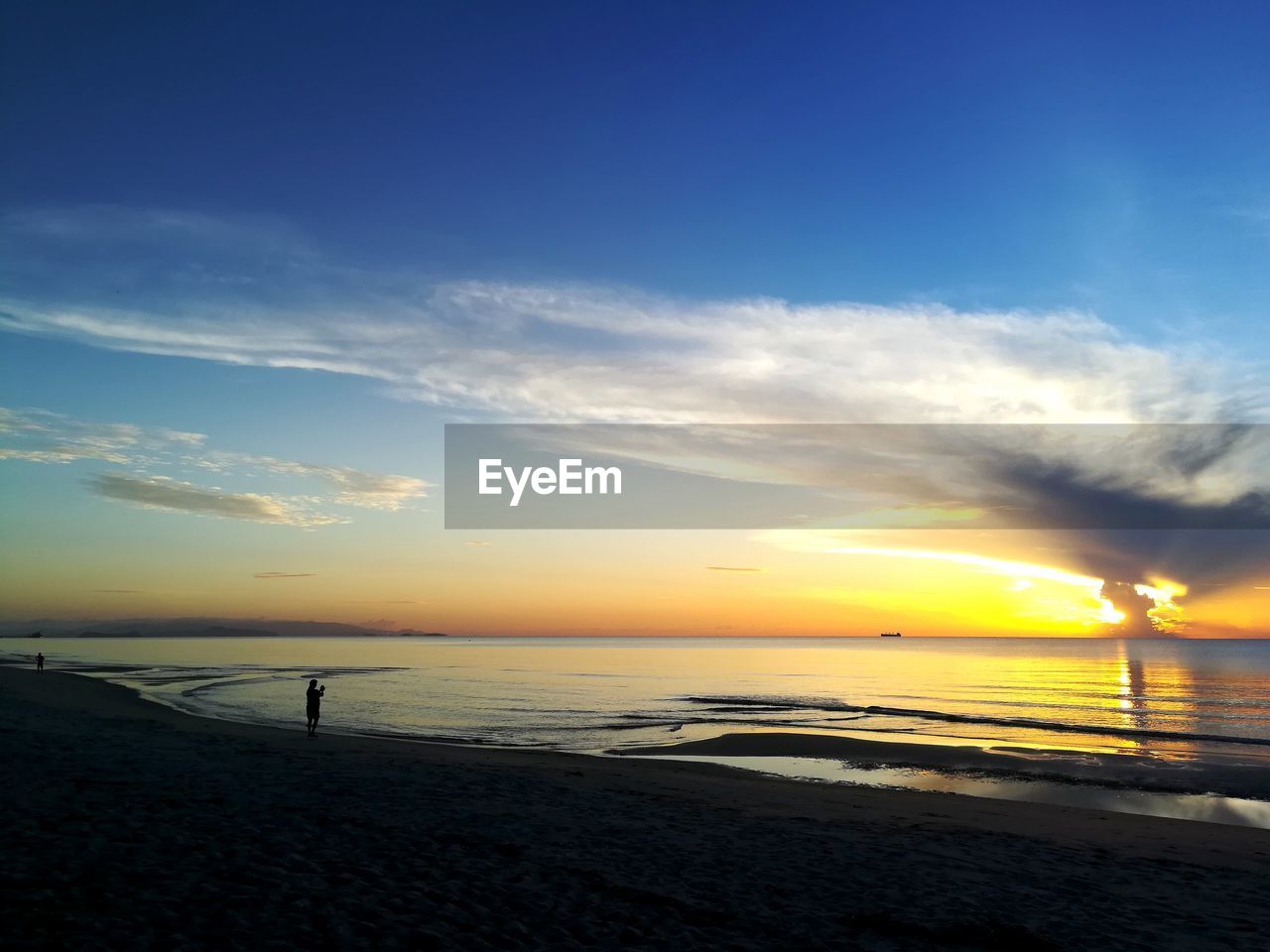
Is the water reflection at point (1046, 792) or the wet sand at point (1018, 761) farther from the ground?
the water reflection at point (1046, 792)

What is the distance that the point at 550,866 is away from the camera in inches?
472

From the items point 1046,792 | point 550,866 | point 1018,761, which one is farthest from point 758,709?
point 550,866

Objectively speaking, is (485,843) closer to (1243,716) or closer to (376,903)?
(376,903)

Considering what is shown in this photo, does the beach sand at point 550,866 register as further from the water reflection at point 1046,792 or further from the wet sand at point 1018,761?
the wet sand at point 1018,761

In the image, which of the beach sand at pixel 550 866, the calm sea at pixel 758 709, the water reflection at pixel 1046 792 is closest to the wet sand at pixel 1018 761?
the water reflection at pixel 1046 792

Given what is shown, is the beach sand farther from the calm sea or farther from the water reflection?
the calm sea

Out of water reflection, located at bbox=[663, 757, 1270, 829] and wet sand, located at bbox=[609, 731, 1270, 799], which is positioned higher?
water reflection, located at bbox=[663, 757, 1270, 829]

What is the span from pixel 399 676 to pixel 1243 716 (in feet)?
249

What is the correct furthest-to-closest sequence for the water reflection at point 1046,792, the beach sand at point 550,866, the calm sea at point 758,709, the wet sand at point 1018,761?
the calm sea at point 758,709 < the wet sand at point 1018,761 < the water reflection at point 1046,792 < the beach sand at point 550,866

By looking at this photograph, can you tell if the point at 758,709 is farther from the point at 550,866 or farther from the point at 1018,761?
the point at 550,866

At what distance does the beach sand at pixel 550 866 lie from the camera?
9047 millimetres

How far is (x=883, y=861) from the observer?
13539 millimetres

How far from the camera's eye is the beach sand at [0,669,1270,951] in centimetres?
905

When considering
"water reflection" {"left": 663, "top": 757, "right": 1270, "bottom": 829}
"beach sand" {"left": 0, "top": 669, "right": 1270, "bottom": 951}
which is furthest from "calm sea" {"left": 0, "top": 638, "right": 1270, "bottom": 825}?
"beach sand" {"left": 0, "top": 669, "right": 1270, "bottom": 951}
